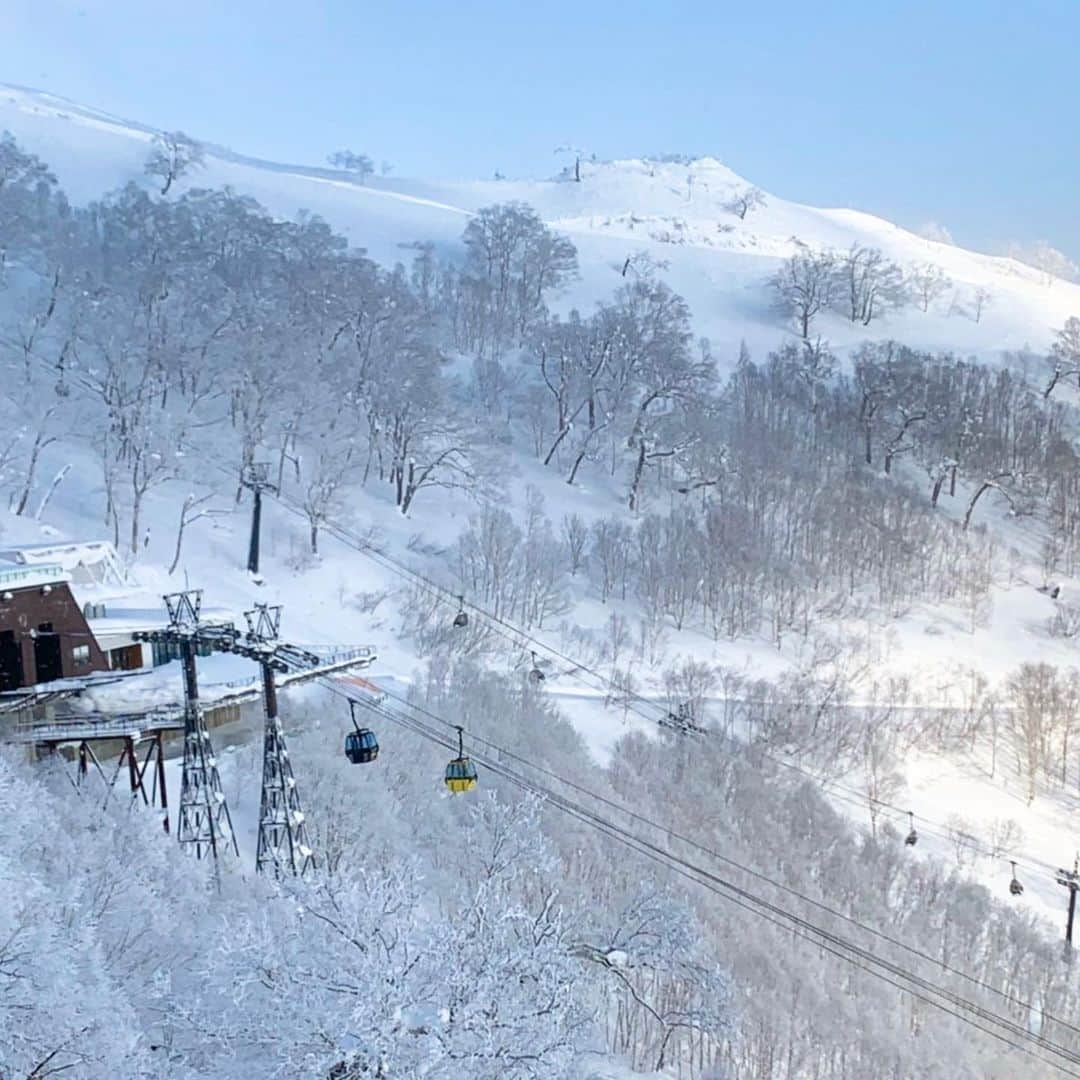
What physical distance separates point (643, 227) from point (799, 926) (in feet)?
257

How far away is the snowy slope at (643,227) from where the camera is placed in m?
73.4

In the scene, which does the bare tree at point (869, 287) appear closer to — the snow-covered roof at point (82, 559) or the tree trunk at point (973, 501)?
the tree trunk at point (973, 501)

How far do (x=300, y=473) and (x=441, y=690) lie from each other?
51.7ft

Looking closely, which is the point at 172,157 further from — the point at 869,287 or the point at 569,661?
the point at 569,661

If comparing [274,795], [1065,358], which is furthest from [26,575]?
[1065,358]

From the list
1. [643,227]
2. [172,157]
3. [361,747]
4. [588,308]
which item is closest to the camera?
[361,747]

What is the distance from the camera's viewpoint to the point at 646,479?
5191 centimetres

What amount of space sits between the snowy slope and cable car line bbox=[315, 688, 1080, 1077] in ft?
145

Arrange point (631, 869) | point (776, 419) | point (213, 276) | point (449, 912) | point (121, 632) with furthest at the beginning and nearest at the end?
point (776, 419) → point (213, 276) → point (631, 869) → point (121, 632) → point (449, 912)

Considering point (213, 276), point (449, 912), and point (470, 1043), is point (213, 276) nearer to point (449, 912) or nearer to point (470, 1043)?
point (449, 912)

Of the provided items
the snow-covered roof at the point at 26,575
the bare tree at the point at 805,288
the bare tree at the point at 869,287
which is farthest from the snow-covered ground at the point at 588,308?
the snow-covered roof at the point at 26,575

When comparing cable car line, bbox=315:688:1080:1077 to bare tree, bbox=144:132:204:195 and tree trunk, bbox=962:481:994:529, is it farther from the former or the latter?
bare tree, bbox=144:132:204:195

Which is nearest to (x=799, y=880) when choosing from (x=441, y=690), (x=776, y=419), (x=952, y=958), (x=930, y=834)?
(x=952, y=958)

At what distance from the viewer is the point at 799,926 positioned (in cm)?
2652
